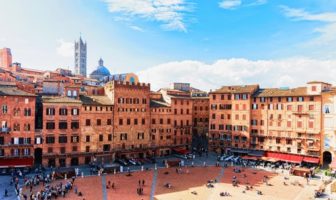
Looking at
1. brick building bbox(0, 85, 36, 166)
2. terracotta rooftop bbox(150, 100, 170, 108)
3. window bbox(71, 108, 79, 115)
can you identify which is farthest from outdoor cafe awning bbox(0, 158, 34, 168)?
terracotta rooftop bbox(150, 100, 170, 108)

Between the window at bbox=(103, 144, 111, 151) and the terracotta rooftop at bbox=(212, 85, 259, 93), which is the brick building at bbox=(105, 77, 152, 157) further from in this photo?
the terracotta rooftop at bbox=(212, 85, 259, 93)

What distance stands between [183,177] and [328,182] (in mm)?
25101

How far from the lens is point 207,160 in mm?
65438

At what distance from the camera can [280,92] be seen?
65188 mm

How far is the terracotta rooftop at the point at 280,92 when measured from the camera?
203 ft

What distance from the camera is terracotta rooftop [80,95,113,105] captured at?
2329 inches

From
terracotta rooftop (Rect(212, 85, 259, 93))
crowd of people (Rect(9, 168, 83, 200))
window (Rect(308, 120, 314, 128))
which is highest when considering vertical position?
terracotta rooftop (Rect(212, 85, 259, 93))

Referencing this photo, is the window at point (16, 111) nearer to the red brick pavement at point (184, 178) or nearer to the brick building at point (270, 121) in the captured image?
the red brick pavement at point (184, 178)

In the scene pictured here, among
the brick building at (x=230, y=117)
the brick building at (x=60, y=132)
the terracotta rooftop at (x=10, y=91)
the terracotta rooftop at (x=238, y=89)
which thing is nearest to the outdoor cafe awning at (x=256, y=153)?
the brick building at (x=230, y=117)

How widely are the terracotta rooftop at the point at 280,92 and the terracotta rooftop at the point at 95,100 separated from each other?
3598 centimetres

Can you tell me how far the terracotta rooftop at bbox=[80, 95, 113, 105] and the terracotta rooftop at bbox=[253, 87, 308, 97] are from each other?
36.0 m

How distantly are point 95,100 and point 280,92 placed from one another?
4302 centimetres

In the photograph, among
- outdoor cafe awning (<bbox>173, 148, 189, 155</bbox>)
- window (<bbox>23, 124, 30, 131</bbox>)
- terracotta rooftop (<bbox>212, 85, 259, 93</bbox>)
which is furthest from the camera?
outdoor cafe awning (<bbox>173, 148, 189, 155</bbox>)

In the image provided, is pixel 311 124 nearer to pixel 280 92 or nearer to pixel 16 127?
pixel 280 92
